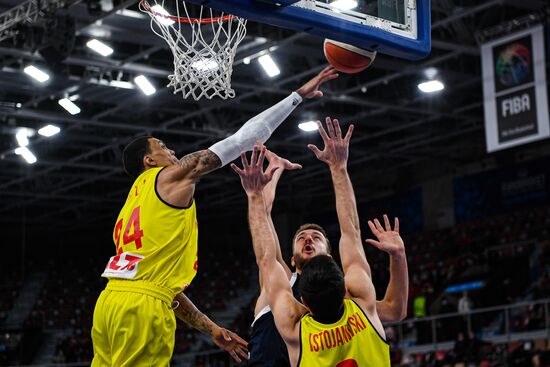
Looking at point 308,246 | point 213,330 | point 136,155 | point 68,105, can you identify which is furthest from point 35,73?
point 308,246

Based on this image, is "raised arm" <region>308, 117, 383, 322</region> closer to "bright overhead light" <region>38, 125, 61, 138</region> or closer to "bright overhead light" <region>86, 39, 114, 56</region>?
"bright overhead light" <region>86, 39, 114, 56</region>

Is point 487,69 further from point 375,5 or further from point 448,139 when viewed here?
point 448,139

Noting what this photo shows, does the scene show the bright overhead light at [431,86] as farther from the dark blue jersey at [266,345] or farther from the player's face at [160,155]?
the dark blue jersey at [266,345]

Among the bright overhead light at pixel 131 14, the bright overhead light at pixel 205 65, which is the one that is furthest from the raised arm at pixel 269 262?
the bright overhead light at pixel 131 14

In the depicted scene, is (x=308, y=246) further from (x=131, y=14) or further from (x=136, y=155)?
(x=131, y=14)

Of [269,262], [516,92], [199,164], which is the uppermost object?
[516,92]

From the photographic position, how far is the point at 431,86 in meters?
18.8

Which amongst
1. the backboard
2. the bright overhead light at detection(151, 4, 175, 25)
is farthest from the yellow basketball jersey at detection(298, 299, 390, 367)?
the bright overhead light at detection(151, 4, 175, 25)

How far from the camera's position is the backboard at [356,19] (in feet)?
18.2

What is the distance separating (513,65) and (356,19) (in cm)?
848

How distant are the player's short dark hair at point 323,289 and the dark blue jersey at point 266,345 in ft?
3.15

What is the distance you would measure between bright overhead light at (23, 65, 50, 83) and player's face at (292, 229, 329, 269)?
498 inches

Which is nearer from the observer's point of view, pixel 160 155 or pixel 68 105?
pixel 160 155

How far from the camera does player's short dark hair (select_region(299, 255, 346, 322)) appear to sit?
3936 millimetres
